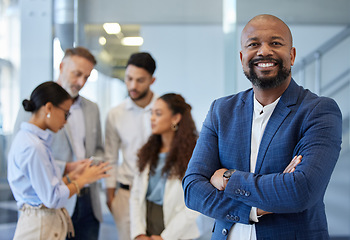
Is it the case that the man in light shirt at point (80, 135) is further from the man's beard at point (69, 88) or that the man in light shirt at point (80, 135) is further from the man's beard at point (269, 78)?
the man's beard at point (269, 78)

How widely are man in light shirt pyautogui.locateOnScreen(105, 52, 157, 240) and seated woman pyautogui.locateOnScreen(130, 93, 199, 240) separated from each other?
401 millimetres

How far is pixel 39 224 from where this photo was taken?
2283 mm

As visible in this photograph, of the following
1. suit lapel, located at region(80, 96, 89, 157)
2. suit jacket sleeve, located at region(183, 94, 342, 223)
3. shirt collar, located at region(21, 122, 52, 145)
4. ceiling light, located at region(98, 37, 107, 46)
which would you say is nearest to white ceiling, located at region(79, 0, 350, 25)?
ceiling light, located at region(98, 37, 107, 46)

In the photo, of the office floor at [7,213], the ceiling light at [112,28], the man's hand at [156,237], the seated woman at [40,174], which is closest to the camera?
the seated woman at [40,174]

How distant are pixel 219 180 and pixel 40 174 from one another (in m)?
1.08

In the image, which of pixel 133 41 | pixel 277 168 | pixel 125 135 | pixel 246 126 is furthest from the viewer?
pixel 133 41

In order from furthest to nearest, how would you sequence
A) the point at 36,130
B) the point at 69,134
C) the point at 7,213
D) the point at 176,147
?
1. the point at 7,213
2. the point at 69,134
3. the point at 176,147
4. the point at 36,130

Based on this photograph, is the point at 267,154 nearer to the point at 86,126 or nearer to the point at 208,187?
the point at 208,187

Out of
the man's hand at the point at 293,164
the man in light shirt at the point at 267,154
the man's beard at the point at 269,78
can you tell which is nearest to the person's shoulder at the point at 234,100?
the man in light shirt at the point at 267,154

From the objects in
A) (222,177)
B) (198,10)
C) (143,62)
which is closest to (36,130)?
(143,62)

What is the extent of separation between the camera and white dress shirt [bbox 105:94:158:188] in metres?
3.20

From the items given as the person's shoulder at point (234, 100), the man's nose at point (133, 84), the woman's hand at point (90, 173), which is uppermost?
the man's nose at point (133, 84)

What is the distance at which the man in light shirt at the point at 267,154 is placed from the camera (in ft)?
4.72

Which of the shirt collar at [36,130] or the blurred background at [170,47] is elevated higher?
the blurred background at [170,47]
